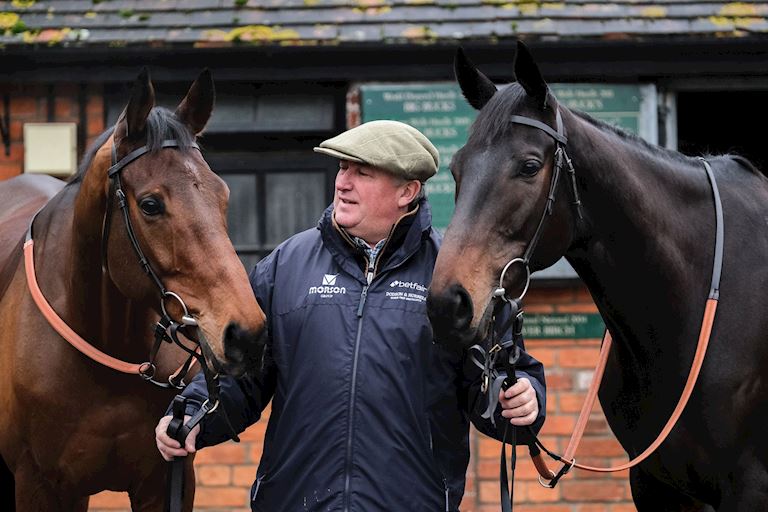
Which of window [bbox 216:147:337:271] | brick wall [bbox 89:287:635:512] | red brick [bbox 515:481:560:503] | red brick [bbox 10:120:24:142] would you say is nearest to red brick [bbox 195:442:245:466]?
brick wall [bbox 89:287:635:512]

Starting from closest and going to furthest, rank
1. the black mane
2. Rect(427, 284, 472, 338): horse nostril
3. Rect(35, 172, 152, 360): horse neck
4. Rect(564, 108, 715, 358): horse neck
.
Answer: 1. Rect(427, 284, 472, 338): horse nostril
2. the black mane
3. Rect(564, 108, 715, 358): horse neck
4. Rect(35, 172, 152, 360): horse neck

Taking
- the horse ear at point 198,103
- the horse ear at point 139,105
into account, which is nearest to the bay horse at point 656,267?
the horse ear at point 198,103

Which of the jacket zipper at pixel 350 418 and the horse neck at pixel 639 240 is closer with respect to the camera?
the jacket zipper at pixel 350 418

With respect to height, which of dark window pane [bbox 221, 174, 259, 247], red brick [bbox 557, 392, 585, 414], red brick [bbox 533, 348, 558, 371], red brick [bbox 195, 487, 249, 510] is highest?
dark window pane [bbox 221, 174, 259, 247]

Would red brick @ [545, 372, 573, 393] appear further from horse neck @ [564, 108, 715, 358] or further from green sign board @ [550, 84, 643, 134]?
horse neck @ [564, 108, 715, 358]

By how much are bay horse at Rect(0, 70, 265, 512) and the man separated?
269mm

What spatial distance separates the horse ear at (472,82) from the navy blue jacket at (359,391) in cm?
51

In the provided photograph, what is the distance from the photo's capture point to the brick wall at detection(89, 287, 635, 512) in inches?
241

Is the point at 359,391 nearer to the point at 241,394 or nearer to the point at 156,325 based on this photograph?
the point at 241,394

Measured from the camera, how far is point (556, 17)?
19.8 ft

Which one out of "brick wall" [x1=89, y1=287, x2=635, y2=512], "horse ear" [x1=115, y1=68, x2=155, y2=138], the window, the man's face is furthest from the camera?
the window

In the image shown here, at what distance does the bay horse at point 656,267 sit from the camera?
3.03 m

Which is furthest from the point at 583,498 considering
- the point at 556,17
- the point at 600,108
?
the point at 556,17

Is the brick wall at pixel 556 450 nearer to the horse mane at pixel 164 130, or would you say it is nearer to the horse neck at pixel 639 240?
→ the horse neck at pixel 639 240
